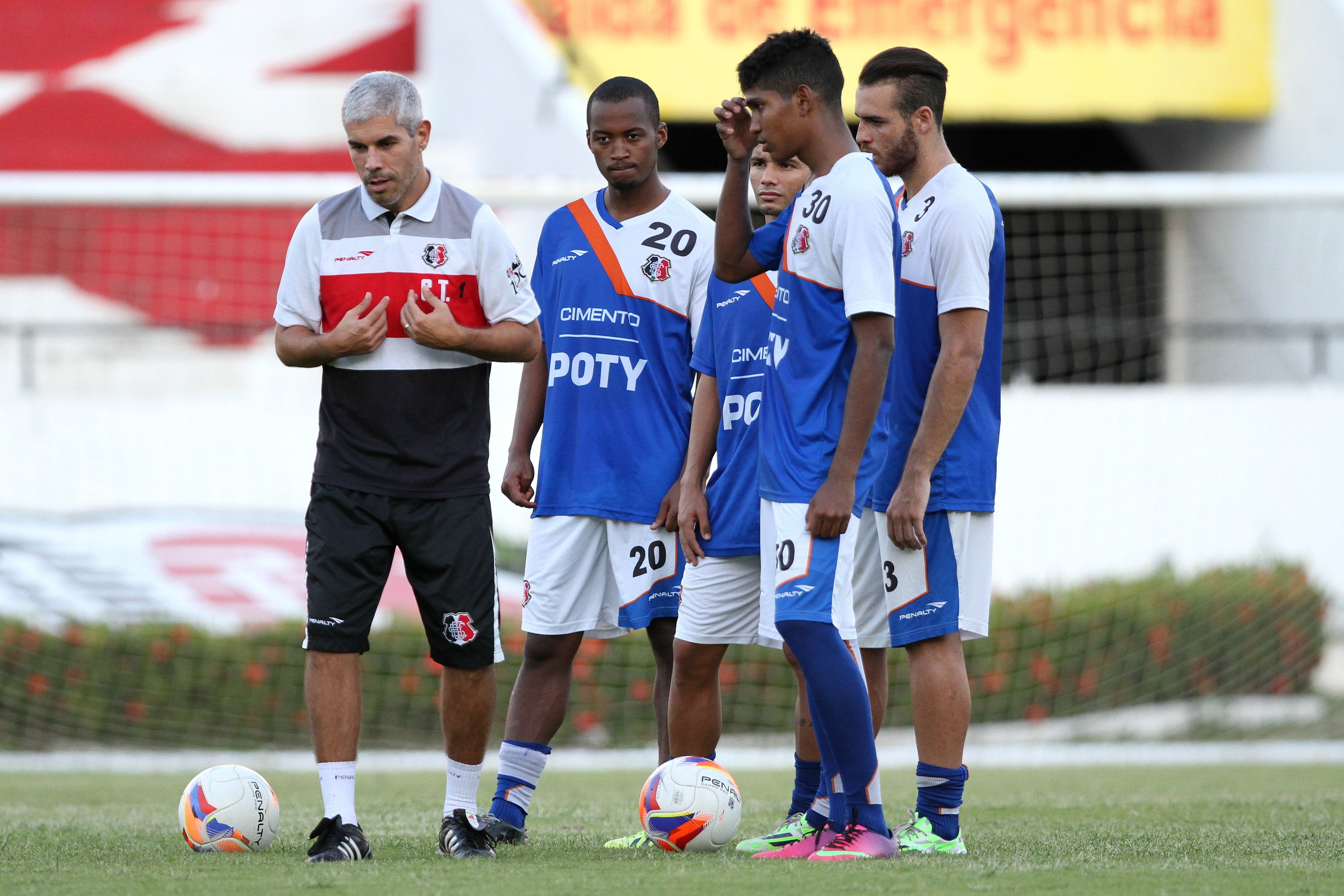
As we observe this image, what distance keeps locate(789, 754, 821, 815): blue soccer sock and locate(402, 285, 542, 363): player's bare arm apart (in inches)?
58.1

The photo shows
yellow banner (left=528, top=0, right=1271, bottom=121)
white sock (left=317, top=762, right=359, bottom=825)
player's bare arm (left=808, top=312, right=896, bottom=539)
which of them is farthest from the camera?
yellow banner (left=528, top=0, right=1271, bottom=121)

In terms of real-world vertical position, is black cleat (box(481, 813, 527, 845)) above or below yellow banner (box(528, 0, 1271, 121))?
below

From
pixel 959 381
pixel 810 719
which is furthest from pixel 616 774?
pixel 959 381

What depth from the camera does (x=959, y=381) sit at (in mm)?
3996

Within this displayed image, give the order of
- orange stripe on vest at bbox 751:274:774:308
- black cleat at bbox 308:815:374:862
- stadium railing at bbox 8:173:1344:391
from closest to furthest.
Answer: black cleat at bbox 308:815:374:862 → orange stripe on vest at bbox 751:274:774:308 → stadium railing at bbox 8:173:1344:391

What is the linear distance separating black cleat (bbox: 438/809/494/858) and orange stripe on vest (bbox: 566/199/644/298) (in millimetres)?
1645

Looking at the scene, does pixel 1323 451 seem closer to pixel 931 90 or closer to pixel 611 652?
pixel 611 652

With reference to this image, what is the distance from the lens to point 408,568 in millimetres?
4273

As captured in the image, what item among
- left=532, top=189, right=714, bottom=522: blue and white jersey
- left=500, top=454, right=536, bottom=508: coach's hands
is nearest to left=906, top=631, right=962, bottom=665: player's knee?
left=532, top=189, right=714, bottom=522: blue and white jersey

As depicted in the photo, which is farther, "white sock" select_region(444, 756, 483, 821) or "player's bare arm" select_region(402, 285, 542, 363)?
"white sock" select_region(444, 756, 483, 821)

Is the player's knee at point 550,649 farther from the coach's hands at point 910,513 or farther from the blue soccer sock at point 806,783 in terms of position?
the coach's hands at point 910,513

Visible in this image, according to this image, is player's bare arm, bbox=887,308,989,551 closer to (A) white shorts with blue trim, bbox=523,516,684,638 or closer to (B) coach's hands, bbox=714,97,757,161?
(B) coach's hands, bbox=714,97,757,161

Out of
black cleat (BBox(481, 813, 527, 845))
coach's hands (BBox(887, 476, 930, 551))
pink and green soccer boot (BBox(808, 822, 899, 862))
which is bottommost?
black cleat (BBox(481, 813, 527, 845))

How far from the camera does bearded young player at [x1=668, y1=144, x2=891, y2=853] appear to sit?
4.48 meters
